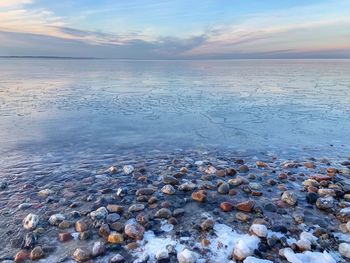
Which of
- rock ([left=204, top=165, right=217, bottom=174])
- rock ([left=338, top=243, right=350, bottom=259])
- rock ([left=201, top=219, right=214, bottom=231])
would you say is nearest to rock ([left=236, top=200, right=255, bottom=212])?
rock ([left=201, top=219, right=214, bottom=231])

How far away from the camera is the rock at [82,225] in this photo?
4.67 m

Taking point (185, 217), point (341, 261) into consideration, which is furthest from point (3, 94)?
point (341, 261)

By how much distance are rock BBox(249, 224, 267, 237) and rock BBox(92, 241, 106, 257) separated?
2.21 meters

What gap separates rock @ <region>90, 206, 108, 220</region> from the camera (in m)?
4.99

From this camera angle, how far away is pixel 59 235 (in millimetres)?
4516

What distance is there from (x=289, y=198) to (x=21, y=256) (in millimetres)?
4520

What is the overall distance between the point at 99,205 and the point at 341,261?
12.8 feet

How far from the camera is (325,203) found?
5457 millimetres

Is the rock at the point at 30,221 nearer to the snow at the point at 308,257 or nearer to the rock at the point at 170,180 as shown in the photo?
the rock at the point at 170,180

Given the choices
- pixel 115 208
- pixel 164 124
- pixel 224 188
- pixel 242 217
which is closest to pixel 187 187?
pixel 224 188

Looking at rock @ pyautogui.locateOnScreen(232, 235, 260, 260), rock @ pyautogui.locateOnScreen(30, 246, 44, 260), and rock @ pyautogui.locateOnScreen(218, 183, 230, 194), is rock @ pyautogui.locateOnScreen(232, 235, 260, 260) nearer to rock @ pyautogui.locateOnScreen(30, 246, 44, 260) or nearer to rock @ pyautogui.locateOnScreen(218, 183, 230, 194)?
rock @ pyautogui.locateOnScreen(218, 183, 230, 194)

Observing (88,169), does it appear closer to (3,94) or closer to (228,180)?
(228,180)

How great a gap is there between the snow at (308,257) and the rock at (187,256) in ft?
3.97

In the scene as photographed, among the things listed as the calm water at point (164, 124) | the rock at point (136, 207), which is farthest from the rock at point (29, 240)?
the calm water at point (164, 124)
